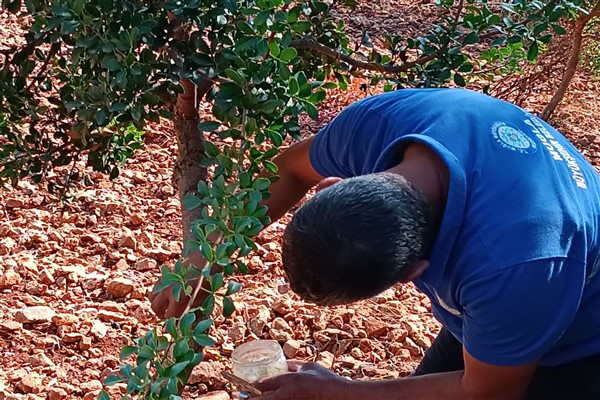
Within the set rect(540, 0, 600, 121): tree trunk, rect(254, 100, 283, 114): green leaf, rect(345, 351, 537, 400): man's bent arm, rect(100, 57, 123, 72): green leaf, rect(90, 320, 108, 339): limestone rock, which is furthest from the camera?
rect(540, 0, 600, 121): tree trunk

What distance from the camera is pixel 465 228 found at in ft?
4.98

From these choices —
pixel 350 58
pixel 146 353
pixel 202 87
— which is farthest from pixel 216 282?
pixel 350 58

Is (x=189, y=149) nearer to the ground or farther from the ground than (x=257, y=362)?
farther from the ground

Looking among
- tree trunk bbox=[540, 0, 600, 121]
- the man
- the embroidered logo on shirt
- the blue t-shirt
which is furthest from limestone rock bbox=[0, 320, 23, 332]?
tree trunk bbox=[540, 0, 600, 121]

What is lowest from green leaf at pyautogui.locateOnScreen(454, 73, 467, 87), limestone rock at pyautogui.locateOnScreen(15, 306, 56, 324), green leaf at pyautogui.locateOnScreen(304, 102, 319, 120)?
limestone rock at pyautogui.locateOnScreen(15, 306, 56, 324)

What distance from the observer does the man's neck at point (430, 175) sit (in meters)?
1.50

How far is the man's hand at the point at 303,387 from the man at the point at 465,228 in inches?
3.1

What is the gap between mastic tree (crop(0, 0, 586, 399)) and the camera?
1.35 m

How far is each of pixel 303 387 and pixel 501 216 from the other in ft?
2.10

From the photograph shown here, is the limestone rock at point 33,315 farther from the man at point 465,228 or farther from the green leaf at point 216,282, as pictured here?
the green leaf at point 216,282

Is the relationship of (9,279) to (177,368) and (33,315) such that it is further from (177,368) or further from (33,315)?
(177,368)

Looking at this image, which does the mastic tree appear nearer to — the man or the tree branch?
the tree branch

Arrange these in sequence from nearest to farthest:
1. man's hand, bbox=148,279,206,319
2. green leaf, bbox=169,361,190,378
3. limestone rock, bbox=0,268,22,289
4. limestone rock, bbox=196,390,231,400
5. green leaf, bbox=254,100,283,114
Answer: green leaf, bbox=169,361,190,378
green leaf, bbox=254,100,283,114
man's hand, bbox=148,279,206,319
limestone rock, bbox=196,390,231,400
limestone rock, bbox=0,268,22,289

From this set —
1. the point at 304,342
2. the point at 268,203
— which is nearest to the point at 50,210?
the point at 304,342
